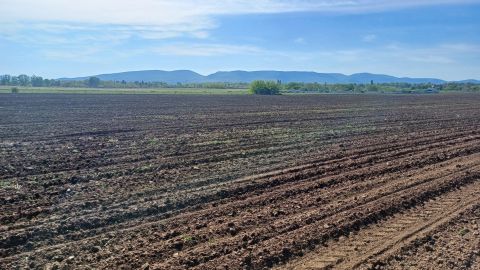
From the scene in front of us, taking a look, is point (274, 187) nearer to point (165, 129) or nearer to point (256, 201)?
point (256, 201)

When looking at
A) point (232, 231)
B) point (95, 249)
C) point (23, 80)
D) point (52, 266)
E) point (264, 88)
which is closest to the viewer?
point (52, 266)

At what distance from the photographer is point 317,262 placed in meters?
7.64

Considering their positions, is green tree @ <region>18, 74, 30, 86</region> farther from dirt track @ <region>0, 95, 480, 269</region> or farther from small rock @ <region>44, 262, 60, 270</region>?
small rock @ <region>44, 262, 60, 270</region>

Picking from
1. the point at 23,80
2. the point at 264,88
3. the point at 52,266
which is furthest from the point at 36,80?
the point at 52,266

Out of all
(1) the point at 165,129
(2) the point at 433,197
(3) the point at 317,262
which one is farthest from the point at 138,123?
(3) the point at 317,262

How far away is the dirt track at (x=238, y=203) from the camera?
25.7 feet

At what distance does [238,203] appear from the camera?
1065cm

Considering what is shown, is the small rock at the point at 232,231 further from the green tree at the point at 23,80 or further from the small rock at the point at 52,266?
the green tree at the point at 23,80

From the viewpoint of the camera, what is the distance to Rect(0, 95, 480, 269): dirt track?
784cm

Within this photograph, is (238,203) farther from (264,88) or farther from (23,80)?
(23,80)

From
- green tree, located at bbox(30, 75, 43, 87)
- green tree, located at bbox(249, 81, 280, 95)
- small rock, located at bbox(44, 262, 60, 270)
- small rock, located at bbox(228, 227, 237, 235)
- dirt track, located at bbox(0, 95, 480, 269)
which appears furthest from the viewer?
green tree, located at bbox(30, 75, 43, 87)

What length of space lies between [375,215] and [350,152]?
784cm

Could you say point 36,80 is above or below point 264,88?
above

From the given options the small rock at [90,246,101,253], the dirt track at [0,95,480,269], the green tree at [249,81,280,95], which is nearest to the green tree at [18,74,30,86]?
the green tree at [249,81,280,95]
